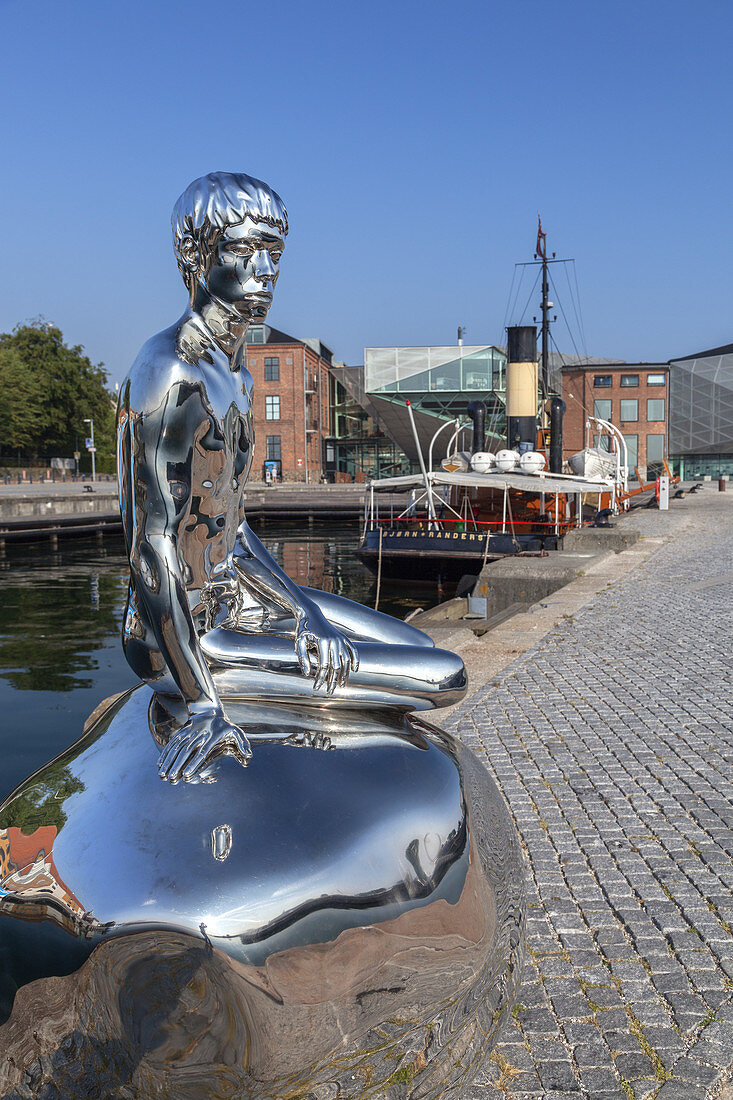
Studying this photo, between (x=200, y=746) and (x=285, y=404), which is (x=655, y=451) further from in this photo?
(x=200, y=746)

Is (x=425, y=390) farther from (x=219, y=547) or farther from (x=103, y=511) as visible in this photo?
(x=219, y=547)

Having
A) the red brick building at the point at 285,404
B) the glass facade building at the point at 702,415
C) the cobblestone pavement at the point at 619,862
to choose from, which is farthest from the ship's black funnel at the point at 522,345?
the glass facade building at the point at 702,415

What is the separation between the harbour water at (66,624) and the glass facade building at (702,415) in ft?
175

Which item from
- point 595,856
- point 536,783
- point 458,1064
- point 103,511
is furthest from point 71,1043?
point 103,511

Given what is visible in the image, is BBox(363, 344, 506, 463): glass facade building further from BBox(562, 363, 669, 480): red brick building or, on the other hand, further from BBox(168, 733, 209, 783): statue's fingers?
BBox(168, 733, 209, 783): statue's fingers

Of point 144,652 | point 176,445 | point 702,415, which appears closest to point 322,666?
point 144,652

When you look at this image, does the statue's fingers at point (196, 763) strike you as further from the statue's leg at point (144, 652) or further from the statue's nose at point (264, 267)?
the statue's nose at point (264, 267)

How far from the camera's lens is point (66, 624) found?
16156mm

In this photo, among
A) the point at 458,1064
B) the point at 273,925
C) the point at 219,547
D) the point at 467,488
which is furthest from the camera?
the point at 467,488

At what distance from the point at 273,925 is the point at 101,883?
1.42 feet

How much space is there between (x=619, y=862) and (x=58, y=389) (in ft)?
226

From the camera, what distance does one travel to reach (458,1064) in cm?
242

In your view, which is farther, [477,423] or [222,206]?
[477,423]

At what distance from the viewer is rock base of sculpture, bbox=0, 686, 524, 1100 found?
2.03 meters
